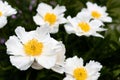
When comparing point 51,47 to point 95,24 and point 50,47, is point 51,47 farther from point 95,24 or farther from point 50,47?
point 95,24

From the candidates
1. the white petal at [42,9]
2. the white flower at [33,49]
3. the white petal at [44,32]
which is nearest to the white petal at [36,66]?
the white flower at [33,49]

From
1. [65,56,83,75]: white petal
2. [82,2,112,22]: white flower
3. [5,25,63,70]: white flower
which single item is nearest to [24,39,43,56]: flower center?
[5,25,63,70]: white flower

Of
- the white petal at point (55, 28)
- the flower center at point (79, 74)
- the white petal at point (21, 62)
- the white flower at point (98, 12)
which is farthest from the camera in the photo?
the white flower at point (98, 12)

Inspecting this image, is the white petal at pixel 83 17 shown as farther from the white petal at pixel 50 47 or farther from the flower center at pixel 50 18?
Result: the white petal at pixel 50 47

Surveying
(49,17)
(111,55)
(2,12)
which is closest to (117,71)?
(111,55)

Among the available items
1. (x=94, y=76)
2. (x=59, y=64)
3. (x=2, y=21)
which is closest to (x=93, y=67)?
(x=94, y=76)

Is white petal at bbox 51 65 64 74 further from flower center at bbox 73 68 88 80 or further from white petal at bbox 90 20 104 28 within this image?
white petal at bbox 90 20 104 28
